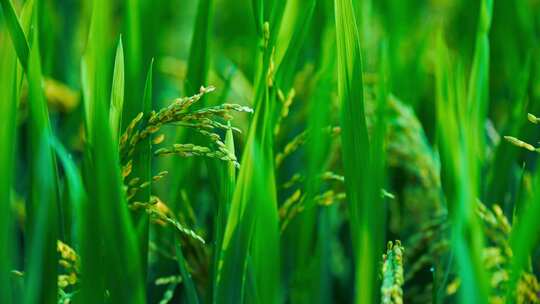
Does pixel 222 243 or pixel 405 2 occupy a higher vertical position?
pixel 405 2

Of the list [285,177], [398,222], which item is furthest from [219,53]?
[398,222]

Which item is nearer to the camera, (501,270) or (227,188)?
(227,188)

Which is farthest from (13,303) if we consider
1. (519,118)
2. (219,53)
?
(219,53)

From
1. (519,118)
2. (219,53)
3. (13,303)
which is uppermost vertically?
(219,53)

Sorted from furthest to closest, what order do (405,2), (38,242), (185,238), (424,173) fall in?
(405,2) < (424,173) < (185,238) < (38,242)

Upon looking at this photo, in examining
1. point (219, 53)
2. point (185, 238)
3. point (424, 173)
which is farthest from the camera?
point (219, 53)

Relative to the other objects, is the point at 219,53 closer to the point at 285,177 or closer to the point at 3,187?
the point at 285,177
